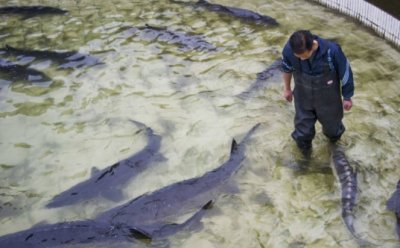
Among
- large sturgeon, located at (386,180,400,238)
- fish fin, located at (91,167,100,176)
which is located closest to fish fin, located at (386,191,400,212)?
large sturgeon, located at (386,180,400,238)

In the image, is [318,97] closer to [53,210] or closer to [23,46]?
[53,210]

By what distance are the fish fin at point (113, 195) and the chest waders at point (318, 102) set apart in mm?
2247

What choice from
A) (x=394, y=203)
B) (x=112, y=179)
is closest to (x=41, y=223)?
(x=112, y=179)

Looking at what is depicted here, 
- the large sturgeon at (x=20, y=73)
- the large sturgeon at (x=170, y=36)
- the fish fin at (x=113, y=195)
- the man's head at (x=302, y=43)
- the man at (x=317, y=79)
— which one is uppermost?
the man's head at (x=302, y=43)

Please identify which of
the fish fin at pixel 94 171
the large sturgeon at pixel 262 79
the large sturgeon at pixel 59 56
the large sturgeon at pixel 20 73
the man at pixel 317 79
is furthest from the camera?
the large sturgeon at pixel 59 56

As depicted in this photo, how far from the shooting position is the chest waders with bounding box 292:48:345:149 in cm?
450

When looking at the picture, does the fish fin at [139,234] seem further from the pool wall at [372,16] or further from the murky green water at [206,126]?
the pool wall at [372,16]

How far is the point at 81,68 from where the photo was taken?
8.12 meters

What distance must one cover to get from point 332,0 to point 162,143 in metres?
5.63

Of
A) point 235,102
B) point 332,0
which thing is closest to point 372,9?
point 332,0

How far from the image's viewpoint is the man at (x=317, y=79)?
4.24 metres

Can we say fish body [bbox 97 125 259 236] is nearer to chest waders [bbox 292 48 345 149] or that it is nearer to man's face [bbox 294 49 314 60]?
chest waders [bbox 292 48 345 149]

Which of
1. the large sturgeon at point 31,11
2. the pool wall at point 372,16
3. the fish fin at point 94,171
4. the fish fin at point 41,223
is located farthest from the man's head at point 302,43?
the large sturgeon at point 31,11

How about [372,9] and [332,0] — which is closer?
[372,9]
